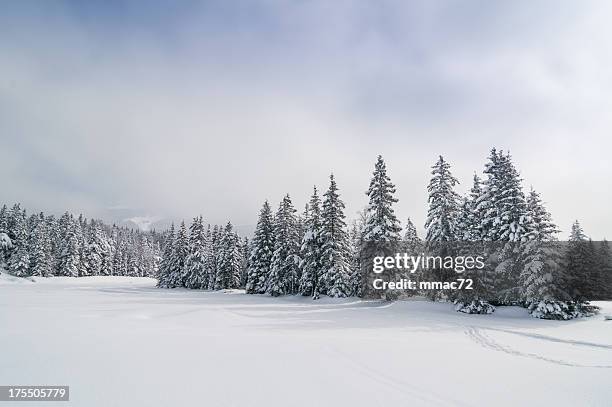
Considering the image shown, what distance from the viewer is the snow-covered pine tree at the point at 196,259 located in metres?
64.2

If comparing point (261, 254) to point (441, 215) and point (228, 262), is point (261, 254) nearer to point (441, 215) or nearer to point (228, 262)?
point (228, 262)

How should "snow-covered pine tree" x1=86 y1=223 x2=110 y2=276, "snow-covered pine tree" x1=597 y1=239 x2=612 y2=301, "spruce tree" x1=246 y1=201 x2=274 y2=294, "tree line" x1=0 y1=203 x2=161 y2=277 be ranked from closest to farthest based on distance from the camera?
"snow-covered pine tree" x1=597 y1=239 x2=612 y2=301 → "spruce tree" x1=246 y1=201 x2=274 y2=294 → "tree line" x1=0 y1=203 x2=161 y2=277 → "snow-covered pine tree" x1=86 y1=223 x2=110 y2=276

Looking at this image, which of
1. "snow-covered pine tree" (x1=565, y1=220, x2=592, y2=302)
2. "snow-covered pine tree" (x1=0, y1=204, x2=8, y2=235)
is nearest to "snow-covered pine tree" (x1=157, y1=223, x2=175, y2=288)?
"snow-covered pine tree" (x1=0, y1=204, x2=8, y2=235)

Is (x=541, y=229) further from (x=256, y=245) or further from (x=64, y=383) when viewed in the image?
(x=256, y=245)

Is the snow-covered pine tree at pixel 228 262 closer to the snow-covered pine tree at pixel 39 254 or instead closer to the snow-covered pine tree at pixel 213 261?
the snow-covered pine tree at pixel 213 261

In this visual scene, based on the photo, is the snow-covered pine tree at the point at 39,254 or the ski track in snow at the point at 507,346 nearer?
the ski track in snow at the point at 507,346

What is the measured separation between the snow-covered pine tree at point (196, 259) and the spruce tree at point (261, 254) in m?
16.9

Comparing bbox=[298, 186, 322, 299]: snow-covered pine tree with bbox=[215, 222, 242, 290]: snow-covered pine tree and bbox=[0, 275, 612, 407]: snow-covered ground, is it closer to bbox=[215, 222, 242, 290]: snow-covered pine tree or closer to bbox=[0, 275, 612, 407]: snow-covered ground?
bbox=[215, 222, 242, 290]: snow-covered pine tree

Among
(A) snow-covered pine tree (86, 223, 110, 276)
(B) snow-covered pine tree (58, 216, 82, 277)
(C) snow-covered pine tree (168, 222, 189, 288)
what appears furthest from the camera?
(A) snow-covered pine tree (86, 223, 110, 276)

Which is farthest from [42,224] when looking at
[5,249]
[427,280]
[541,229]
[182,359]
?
[541,229]

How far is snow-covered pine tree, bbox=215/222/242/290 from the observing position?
59.4m

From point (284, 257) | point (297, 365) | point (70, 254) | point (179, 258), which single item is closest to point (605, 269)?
point (284, 257)

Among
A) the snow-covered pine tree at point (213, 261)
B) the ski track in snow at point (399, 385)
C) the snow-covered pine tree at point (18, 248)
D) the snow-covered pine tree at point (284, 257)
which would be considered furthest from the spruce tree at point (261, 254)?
the snow-covered pine tree at point (18, 248)

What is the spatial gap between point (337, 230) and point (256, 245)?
49.7 feet
